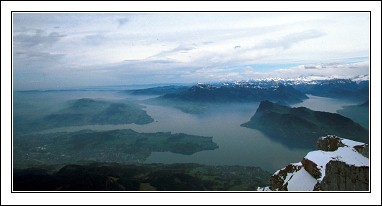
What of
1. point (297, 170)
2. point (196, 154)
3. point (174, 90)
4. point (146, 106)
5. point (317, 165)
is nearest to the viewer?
point (317, 165)

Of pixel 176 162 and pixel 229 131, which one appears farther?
pixel 229 131

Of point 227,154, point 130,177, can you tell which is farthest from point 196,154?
point 130,177

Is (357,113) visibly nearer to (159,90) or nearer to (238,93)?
(238,93)

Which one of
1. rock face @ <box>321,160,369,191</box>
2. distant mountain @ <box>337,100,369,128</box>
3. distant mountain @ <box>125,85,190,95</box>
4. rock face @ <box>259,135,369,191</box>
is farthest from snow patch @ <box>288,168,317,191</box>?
distant mountain @ <box>125,85,190,95</box>

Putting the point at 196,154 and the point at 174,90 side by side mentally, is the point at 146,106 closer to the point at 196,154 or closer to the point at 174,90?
the point at 174,90

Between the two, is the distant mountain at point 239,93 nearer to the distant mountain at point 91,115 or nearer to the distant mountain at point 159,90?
the distant mountain at point 159,90

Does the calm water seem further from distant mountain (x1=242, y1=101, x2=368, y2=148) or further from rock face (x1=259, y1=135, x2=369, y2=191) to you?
rock face (x1=259, y1=135, x2=369, y2=191)

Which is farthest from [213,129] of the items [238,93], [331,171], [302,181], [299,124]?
[331,171]
